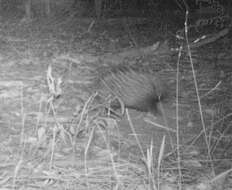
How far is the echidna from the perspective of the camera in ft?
11.2

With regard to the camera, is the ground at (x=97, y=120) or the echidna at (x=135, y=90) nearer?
the ground at (x=97, y=120)

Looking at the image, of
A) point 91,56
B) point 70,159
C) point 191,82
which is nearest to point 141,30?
point 91,56

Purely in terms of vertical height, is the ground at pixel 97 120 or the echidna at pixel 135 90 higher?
the echidna at pixel 135 90

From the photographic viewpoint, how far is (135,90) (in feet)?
11.2

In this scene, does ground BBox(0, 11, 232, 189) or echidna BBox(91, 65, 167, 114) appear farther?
echidna BBox(91, 65, 167, 114)

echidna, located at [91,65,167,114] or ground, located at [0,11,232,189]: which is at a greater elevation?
Answer: echidna, located at [91,65,167,114]

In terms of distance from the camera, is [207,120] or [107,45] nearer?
[207,120]

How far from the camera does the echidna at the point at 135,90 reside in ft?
11.2

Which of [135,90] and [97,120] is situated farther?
[135,90]

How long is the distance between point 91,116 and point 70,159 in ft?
2.07

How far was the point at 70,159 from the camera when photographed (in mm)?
2635

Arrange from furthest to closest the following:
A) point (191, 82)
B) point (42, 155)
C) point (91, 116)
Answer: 1. point (191, 82)
2. point (91, 116)
3. point (42, 155)

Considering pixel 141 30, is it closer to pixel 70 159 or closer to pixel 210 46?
pixel 210 46

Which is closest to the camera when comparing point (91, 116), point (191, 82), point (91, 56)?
point (91, 116)
